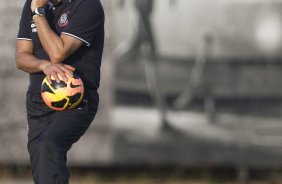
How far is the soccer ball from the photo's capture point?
4574 mm

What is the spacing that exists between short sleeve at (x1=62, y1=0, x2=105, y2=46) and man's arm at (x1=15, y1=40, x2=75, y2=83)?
20 cm

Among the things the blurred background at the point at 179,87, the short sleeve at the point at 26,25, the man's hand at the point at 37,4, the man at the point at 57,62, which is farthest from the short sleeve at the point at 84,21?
the blurred background at the point at 179,87

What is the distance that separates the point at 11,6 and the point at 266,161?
3.14 m

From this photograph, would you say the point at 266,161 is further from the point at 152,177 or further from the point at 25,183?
the point at 25,183

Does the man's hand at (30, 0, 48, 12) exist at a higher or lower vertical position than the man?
higher

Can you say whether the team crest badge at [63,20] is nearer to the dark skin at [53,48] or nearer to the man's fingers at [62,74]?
the dark skin at [53,48]

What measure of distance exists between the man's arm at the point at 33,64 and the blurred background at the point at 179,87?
338cm

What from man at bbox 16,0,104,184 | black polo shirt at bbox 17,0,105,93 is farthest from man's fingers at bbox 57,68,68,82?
black polo shirt at bbox 17,0,105,93

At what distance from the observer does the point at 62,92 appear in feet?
15.0

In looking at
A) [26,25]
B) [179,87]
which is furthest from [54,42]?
[179,87]

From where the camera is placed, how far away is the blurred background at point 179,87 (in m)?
8.34

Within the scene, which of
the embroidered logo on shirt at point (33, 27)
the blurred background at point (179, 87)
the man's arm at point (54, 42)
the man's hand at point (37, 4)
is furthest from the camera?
the blurred background at point (179, 87)

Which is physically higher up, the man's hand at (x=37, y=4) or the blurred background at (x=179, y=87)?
the man's hand at (x=37, y=4)

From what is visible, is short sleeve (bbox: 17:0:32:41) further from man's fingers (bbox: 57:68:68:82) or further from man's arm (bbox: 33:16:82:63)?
man's fingers (bbox: 57:68:68:82)
